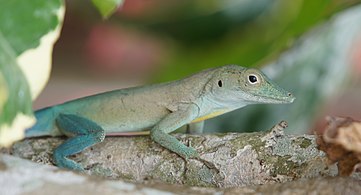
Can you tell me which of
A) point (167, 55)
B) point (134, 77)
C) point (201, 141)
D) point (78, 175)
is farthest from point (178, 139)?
point (134, 77)

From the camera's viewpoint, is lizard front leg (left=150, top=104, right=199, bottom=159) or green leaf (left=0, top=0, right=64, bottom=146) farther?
lizard front leg (left=150, top=104, right=199, bottom=159)

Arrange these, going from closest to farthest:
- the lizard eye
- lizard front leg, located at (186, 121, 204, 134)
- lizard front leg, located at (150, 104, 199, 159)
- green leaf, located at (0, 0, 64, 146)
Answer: green leaf, located at (0, 0, 64, 146) → lizard front leg, located at (150, 104, 199, 159) → the lizard eye → lizard front leg, located at (186, 121, 204, 134)

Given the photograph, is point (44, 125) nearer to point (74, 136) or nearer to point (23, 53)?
point (74, 136)

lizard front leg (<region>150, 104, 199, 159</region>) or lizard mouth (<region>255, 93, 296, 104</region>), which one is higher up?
lizard mouth (<region>255, 93, 296, 104</region>)

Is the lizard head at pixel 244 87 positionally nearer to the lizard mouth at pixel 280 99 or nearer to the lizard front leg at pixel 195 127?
the lizard mouth at pixel 280 99

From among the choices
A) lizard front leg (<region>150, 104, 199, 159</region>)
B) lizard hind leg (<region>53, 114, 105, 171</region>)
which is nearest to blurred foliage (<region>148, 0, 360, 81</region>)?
lizard front leg (<region>150, 104, 199, 159</region>)

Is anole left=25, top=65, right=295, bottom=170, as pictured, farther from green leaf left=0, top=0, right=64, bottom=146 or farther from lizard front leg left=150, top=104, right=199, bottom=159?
green leaf left=0, top=0, right=64, bottom=146

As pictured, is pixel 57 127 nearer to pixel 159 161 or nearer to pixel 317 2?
pixel 159 161
